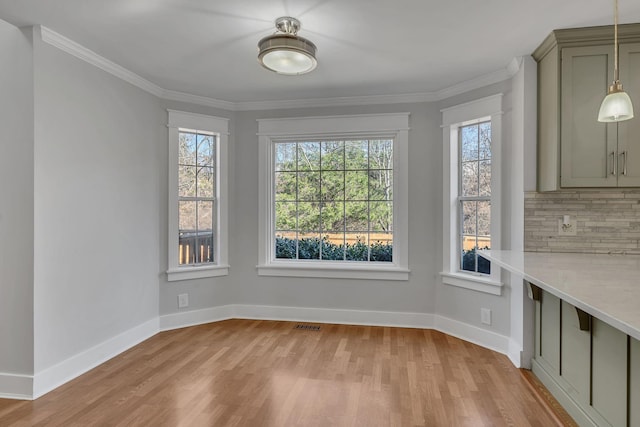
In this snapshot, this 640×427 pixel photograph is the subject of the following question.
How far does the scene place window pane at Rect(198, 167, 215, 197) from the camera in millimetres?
4269

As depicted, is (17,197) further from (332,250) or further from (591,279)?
(591,279)

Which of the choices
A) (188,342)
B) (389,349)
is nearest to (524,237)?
(389,349)

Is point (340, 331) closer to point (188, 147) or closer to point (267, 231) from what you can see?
point (267, 231)

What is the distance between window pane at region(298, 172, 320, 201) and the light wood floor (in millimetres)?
1600

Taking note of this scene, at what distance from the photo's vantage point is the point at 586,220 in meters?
2.93

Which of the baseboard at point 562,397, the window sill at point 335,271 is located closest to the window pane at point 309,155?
the window sill at point 335,271

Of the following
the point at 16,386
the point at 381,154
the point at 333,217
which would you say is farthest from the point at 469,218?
the point at 16,386

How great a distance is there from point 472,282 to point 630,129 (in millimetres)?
1778

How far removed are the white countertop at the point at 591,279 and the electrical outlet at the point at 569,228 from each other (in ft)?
0.68

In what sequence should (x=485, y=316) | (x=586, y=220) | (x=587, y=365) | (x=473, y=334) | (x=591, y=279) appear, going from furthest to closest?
(x=473, y=334) < (x=485, y=316) < (x=586, y=220) < (x=587, y=365) < (x=591, y=279)

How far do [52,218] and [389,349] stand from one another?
296 cm

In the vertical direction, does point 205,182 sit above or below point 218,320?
above

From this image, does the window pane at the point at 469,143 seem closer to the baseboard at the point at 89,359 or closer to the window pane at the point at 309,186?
the window pane at the point at 309,186

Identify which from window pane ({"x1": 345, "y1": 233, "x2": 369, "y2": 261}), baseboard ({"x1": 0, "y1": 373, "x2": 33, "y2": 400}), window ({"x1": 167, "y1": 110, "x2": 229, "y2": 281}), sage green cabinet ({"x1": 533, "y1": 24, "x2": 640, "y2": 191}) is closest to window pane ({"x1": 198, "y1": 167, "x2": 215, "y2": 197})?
window ({"x1": 167, "y1": 110, "x2": 229, "y2": 281})
